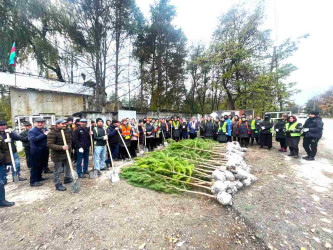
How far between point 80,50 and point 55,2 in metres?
4.46

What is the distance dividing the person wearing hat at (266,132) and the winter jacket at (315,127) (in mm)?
1568

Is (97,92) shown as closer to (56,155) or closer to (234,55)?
(56,155)

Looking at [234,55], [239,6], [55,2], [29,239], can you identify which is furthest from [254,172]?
[55,2]

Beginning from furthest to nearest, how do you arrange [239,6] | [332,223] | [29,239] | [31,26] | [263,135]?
[239,6], [31,26], [263,135], [332,223], [29,239]

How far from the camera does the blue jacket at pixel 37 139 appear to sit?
13.5 feet

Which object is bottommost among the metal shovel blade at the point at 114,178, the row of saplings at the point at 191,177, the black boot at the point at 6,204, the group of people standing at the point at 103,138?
the black boot at the point at 6,204

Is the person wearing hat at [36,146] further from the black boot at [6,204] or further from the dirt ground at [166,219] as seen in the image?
the black boot at [6,204]

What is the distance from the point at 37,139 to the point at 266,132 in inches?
392

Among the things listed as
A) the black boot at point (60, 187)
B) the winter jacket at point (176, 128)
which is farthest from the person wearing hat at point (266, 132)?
the black boot at point (60, 187)

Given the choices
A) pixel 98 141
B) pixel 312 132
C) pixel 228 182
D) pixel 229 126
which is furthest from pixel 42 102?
pixel 312 132

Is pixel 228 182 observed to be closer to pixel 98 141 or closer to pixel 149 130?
pixel 98 141

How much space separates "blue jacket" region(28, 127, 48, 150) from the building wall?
35.9ft

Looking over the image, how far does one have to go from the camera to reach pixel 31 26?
40.1 feet

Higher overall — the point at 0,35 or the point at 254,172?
the point at 0,35
